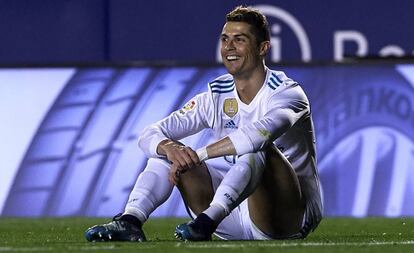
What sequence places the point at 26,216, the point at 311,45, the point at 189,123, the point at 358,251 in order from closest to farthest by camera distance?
the point at 358,251 < the point at 189,123 < the point at 26,216 < the point at 311,45

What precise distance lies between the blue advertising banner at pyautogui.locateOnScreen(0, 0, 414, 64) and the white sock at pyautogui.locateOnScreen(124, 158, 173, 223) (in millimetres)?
5720

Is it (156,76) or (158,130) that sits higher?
(158,130)

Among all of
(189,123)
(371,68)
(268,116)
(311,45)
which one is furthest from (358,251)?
(311,45)

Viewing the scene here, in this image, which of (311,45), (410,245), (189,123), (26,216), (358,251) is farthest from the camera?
(311,45)

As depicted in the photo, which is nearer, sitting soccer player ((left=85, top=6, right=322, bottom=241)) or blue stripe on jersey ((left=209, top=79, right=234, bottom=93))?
sitting soccer player ((left=85, top=6, right=322, bottom=241))

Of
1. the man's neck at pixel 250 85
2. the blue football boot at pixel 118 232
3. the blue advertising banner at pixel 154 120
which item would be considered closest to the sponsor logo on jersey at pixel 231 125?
the man's neck at pixel 250 85

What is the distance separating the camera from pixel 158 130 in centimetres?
673

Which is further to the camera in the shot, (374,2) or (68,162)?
(374,2)

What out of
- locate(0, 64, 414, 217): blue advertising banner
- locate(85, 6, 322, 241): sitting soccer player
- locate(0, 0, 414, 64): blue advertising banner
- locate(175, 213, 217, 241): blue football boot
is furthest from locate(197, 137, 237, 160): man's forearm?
locate(0, 0, 414, 64): blue advertising banner

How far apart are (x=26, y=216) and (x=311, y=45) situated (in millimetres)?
3199

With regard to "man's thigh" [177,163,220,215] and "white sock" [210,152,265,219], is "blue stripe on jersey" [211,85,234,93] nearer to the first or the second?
Answer: "man's thigh" [177,163,220,215]

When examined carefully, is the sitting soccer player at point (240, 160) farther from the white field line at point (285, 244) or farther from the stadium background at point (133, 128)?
the stadium background at point (133, 128)

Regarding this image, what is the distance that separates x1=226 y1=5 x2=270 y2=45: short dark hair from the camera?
6664 millimetres

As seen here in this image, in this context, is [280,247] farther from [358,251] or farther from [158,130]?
[158,130]
